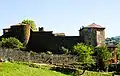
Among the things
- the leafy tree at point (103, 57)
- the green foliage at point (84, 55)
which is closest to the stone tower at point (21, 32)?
the green foliage at point (84, 55)

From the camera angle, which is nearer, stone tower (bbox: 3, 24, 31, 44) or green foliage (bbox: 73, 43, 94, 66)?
green foliage (bbox: 73, 43, 94, 66)

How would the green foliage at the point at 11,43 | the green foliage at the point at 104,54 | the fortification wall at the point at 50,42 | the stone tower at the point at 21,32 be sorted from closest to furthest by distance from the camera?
the green foliage at the point at 104,54 → the green foliage at the point at 11,43 → the fortification wall at the point at 50,42 → the stone tower at the point at 21,32

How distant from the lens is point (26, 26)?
9300 centimetres

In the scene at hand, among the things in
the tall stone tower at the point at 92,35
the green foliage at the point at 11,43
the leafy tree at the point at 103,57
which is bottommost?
the leafy tree at the point at 103,57

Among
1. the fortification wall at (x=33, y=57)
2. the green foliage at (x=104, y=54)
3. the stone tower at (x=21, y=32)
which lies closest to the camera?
the fortification wall at (x=33, y=57)

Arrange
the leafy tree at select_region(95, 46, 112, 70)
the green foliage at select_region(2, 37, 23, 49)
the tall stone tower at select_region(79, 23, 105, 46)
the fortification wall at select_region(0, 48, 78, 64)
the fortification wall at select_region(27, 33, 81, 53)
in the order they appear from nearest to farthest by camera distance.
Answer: the fortification wall at select_region(0, 48, 78, 64)
the leafy tree at select_region(95, 46, 112, 70)
the green foliage at select_region(2, 37, 23, 49)
the tall stone tower at select_region(79, 23, 105, 46)
the fortification wall at select_region(27, 33, 81, 53)

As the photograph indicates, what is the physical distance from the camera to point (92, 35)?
299 ft

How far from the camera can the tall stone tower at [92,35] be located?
89938 millimetres

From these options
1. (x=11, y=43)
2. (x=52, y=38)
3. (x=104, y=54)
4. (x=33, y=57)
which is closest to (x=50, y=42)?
(x=52, y=38)

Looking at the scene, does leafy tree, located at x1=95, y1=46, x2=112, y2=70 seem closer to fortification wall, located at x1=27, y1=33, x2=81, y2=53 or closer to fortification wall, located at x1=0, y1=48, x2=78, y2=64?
fortification wall, located at x1=0, y1=48, x2=78, y2=64

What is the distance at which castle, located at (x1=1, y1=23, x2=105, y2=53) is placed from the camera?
296 feet

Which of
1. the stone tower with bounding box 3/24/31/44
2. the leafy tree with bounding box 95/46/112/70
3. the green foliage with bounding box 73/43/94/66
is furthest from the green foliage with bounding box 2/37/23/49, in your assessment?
the leafy tree with bounding box 95/46/112/70

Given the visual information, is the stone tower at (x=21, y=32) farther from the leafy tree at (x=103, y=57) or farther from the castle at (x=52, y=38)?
the leafy tree at (x=103, y=57)

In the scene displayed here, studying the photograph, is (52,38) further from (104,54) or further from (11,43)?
(104,54)
